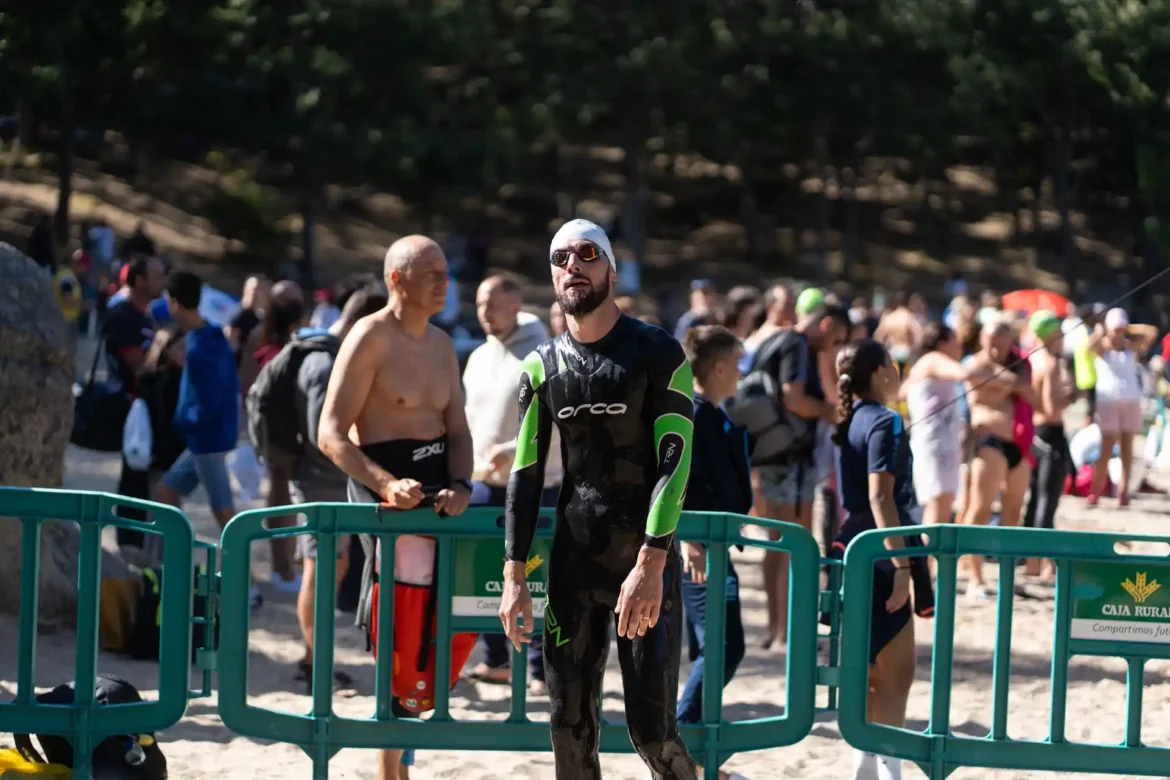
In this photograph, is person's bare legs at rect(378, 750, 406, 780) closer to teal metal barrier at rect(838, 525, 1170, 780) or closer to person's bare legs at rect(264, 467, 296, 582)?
teal metal barrier at rect(838, 525, 1170, 780)

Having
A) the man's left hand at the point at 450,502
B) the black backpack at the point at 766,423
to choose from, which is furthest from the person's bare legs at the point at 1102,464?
the man's left hand at the point at 450,502

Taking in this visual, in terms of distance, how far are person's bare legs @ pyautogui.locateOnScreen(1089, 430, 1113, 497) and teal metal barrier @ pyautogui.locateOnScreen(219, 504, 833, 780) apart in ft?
31.2

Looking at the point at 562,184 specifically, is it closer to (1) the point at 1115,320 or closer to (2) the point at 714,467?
(1) the point at 1115,320

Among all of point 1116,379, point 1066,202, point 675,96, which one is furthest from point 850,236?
point 1116,379

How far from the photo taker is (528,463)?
468 centimetres

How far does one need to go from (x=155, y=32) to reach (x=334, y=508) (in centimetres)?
3219

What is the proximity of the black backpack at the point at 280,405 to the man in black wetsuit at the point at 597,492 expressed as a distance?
3.72 m

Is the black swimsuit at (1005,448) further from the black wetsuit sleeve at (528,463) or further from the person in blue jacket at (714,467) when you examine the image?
the black wetsuit sleeve at (528,463)

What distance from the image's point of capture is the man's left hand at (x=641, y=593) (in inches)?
171

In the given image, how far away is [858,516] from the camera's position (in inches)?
242

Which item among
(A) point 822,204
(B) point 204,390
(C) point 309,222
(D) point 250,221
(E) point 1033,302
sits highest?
(A) point 822,204

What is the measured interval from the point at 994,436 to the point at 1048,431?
4.09 feet

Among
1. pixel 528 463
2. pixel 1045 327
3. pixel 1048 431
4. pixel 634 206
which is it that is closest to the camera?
pixel 528 463

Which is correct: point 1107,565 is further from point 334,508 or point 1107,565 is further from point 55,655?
point 55,655
